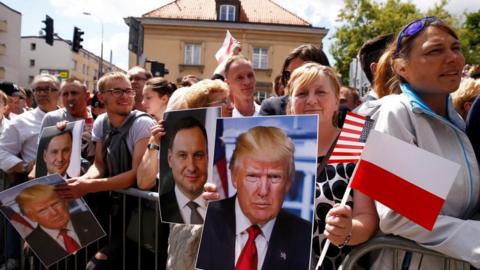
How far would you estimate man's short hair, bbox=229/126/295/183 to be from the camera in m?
1.88

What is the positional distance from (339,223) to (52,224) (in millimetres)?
2428

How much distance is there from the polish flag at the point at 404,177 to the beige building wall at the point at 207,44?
3412 centimetres

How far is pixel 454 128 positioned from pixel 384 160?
0.38m

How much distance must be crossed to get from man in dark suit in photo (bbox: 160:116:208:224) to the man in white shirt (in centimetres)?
117

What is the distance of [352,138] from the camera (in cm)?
177

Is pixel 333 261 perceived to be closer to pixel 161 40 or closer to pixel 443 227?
pixel 443 227

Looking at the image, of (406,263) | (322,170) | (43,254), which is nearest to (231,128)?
(322,170)

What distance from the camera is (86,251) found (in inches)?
142

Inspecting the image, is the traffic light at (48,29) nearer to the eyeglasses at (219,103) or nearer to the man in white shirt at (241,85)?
the man in white shirt at (241,85)

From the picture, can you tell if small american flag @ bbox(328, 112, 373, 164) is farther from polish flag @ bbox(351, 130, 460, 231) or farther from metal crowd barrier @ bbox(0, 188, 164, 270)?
metal crowd barrier @ bbox(0, 188, 164, 270)

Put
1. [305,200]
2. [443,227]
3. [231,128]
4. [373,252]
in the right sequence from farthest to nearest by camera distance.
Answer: [231,128] → [373,252] → [305,200] → [443,227]

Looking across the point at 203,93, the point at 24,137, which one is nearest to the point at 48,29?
the point at 24,137

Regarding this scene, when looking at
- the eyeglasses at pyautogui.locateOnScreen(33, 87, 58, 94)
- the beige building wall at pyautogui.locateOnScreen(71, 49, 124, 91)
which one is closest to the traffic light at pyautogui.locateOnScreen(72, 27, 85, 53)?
the eyeglasses at pyautogui.locateOnScreen(33, 87, 58, 94)

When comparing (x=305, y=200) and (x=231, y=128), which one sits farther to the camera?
(x=231, y=128)
